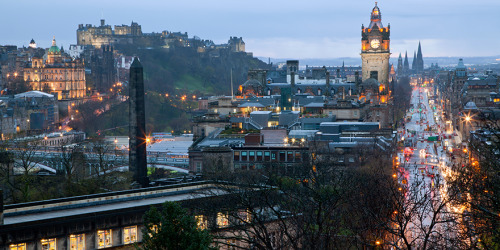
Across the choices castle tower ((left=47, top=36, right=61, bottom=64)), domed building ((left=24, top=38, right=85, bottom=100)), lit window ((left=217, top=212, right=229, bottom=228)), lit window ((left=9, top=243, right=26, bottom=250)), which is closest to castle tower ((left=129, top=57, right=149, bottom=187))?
lit window ((left=217, top=212, right=229, bottom=228))

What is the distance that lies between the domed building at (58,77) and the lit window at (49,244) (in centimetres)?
13673

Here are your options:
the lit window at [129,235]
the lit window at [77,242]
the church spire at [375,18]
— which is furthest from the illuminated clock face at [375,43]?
the lit window at [77,242]

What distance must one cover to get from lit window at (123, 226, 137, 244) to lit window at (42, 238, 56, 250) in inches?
159

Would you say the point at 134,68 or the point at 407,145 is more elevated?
the point at 134,68

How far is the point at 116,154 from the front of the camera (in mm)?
95438

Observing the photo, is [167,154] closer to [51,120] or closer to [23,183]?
[23,183]

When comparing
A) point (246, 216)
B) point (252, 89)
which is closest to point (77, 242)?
point (246, 216)

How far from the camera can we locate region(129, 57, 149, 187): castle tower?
6322cm

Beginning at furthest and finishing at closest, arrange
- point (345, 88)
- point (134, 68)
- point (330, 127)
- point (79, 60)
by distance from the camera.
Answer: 1. point (79, 60)
2. point (345, 88)
3. point (330, 127)
4. point (134, 68)

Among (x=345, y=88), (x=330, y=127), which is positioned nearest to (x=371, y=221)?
(x=330, y=127)

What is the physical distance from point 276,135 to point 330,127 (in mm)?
8326

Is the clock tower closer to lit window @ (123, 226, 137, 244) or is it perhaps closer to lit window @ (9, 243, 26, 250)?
lit window @ (123, 226, 137, 244)

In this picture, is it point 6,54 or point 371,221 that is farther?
point 6,54

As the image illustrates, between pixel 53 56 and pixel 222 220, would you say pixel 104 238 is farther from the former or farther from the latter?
pixel 53 56
